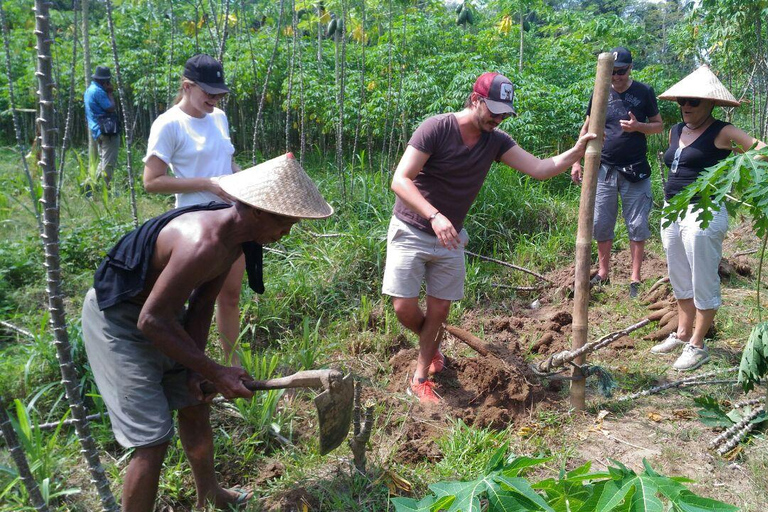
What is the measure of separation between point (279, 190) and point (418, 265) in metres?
1.49

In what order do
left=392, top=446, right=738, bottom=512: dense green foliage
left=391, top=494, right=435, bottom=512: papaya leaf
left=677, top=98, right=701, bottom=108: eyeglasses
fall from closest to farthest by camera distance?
left=392, top=446, right=738, bottom=512: dense green foliage → left=391, top=494, right=435, bottom=512: papaya leaf → left=677, top=98, right=701, bottom=108: eyeglasses

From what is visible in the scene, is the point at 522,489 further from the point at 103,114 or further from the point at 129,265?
the point at 103,114

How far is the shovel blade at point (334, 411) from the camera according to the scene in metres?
2.35

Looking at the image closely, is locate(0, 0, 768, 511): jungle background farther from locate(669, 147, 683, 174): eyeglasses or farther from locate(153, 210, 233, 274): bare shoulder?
locate(669, 147, 683, 174): eyeglasses

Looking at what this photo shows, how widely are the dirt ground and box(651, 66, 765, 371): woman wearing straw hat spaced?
35 centimetres

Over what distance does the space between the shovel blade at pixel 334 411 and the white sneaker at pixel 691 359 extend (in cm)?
240

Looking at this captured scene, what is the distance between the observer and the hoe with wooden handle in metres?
2.34

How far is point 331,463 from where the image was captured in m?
2.97

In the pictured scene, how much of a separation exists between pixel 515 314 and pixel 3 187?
6887 millimetres

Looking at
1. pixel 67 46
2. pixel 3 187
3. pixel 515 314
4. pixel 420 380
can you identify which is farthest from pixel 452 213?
pixel 67 46

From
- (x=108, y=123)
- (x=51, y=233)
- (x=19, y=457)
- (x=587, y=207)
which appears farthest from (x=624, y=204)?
(x=108, y=123)

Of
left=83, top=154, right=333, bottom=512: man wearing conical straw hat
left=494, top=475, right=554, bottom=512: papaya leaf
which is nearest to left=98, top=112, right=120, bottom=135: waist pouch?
left=83, top=154, right=333, bottom=512: man wearing conical straw hat

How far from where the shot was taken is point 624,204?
17.3ft

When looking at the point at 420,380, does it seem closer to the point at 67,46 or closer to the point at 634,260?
the point at 634,260
